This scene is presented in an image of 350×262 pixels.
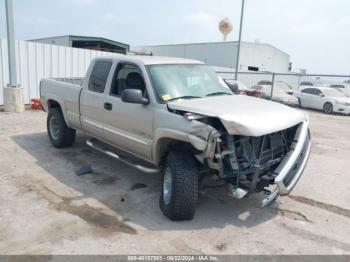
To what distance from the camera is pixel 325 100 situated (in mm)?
17391

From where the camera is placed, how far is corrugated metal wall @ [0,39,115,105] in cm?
1152

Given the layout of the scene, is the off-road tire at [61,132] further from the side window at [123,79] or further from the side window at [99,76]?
the side window at [123,79]

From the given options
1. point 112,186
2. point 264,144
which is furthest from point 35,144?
point 264,144

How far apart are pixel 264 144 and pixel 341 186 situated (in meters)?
2.21

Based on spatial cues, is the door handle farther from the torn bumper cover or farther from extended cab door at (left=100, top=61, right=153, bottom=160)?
the torn bumper cover

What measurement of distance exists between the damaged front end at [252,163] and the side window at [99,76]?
8.50ft

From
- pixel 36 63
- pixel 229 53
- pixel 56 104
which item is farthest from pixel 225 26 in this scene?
pixel 56 104

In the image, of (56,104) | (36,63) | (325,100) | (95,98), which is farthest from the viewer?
(325,100)

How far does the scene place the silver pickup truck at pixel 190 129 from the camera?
12.3 feet

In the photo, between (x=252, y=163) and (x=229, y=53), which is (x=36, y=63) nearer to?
(x=252, y=163)

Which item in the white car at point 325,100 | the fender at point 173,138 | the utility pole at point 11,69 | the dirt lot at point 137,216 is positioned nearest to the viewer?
the dirt lot at point 137,216

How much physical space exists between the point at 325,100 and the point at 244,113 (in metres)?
15.4

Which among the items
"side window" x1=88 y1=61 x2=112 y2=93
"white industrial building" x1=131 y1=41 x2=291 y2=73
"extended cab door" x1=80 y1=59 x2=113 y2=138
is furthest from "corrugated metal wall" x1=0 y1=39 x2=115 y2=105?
"white industrial building" x1=131 y1=41 x2=291 y2=73

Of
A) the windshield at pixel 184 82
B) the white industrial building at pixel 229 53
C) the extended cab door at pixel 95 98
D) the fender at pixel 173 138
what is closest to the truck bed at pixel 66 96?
the extended cab door at pixel 95 98
